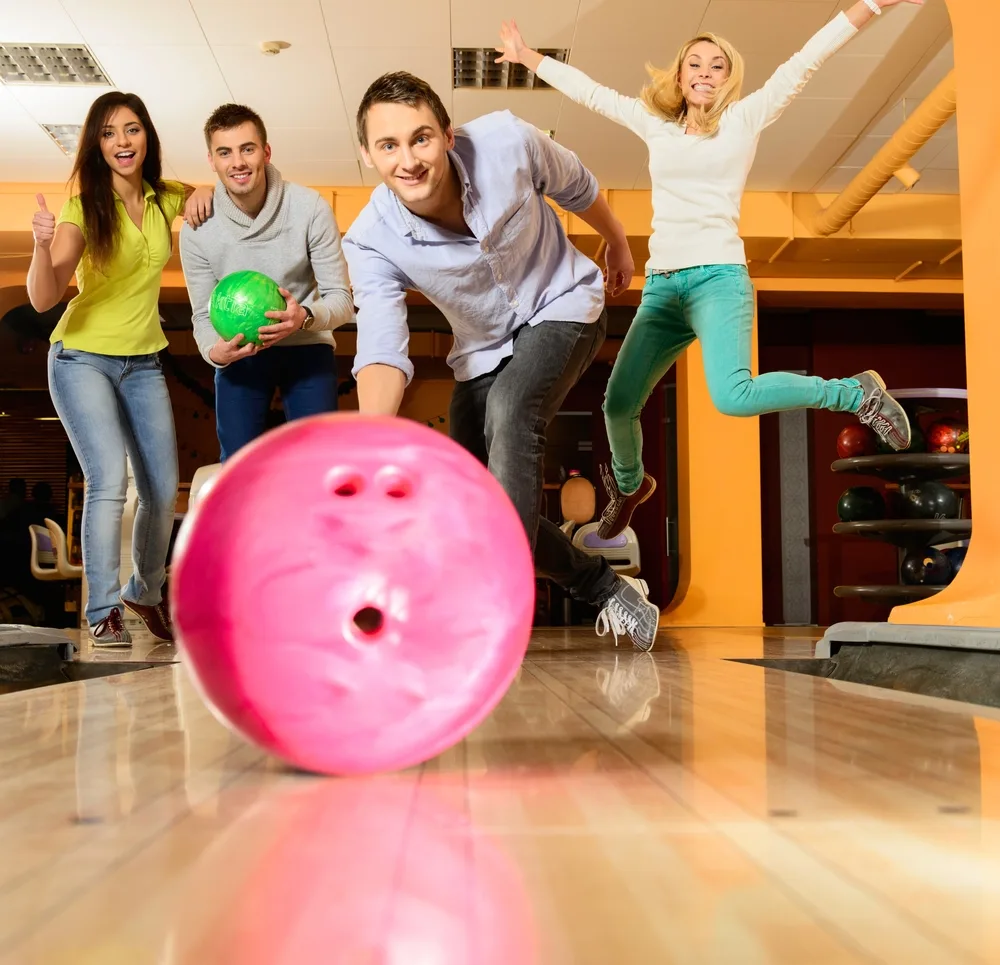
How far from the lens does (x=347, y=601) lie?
0.88 metres

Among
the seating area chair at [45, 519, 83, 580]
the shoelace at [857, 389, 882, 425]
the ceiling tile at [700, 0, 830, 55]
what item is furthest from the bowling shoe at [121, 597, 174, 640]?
the seating area chair at [45, 519, 83, 580]

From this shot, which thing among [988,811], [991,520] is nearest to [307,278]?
[991,520]

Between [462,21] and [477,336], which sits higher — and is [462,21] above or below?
above

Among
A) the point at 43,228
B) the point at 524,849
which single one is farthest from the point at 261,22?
the point at 524,849

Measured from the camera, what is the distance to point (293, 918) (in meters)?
0.56

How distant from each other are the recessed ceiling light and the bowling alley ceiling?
0.06m

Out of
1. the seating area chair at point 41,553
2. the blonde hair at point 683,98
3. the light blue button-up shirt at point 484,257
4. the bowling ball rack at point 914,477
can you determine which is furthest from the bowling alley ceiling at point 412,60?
the light blue button-up shirt at point 484,257

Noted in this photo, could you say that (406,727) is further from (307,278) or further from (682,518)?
(682,518)

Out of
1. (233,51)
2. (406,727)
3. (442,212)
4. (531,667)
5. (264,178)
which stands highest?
(233,51)

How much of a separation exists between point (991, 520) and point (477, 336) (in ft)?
5.21

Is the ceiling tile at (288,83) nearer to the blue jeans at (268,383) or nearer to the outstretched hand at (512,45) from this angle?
the outstretched hand at (512,45)

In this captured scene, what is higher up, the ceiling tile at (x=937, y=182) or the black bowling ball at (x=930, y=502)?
the ceiling tile at (x=937, y=182)

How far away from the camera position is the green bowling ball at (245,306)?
279cm

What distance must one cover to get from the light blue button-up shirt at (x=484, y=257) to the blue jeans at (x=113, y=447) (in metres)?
1.14
